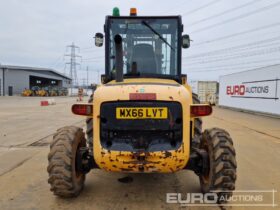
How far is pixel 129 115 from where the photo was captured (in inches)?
142

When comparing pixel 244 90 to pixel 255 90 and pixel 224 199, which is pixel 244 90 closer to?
pixel 255 90

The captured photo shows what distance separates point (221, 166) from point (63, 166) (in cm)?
215

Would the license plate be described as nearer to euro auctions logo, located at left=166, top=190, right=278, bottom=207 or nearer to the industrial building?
euro auctions logo, located at left=166, top=190, right=278, bottom=207

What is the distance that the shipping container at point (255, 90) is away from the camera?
53.7 ft

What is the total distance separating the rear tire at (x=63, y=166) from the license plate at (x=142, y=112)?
0.90 metres

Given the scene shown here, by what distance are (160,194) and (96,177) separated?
1368 mm

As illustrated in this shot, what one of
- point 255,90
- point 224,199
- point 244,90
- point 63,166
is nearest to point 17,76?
point 244,90

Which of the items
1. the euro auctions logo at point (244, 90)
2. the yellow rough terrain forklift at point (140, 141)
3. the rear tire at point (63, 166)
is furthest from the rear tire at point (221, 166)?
the euro auctions logo at point (244, 90)

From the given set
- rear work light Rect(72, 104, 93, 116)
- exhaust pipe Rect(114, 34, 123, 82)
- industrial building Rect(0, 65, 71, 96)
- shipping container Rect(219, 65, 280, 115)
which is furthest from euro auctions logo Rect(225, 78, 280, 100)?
industrial building Rect(0, 65, 71, 96)

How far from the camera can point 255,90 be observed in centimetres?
1895

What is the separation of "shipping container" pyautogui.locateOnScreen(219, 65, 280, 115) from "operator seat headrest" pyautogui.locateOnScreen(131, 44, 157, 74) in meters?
13.5

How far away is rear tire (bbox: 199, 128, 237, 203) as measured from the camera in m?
3.67

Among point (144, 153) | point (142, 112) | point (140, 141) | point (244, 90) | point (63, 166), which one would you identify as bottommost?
point (63, 166)

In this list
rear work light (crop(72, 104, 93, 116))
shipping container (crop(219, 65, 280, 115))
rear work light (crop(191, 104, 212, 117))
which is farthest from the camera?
shipping container (crop(219, 65, 280, 115))
